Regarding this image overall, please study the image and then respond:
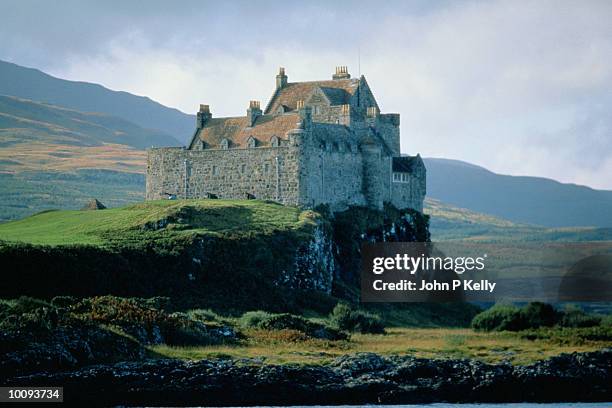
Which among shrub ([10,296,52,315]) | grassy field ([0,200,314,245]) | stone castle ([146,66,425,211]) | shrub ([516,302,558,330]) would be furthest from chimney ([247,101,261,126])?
shrub ([10,296,52,315])

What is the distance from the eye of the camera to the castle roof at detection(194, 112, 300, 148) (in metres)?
97.2

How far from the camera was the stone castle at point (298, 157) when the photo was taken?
9500 centimetres

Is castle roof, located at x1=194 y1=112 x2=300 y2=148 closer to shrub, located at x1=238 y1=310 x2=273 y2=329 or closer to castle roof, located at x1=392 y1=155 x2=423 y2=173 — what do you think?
castle roof, located at x1=392 y1=155 x2=423 y2=173

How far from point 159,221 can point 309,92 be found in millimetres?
28380

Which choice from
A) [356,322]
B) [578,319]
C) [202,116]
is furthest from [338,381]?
[202,116]

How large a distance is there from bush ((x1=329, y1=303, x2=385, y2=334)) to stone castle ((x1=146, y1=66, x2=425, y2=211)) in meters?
19.9

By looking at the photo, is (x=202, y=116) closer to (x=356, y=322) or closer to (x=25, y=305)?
(x=356, y=322)

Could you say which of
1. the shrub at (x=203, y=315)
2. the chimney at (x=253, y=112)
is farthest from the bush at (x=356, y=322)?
the chimney at (x=253, y=112)

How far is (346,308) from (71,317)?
24.2m

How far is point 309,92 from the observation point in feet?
356

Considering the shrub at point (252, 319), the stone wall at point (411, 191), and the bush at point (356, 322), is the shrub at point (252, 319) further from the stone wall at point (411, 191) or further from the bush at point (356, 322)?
the stone wall at point (411, 191)

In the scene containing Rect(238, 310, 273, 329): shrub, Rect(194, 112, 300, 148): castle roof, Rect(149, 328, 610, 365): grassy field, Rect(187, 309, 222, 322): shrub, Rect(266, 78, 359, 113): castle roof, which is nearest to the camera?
Rect(149, 328, 610, 365): grassy field

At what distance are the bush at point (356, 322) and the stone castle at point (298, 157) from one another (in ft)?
65.2

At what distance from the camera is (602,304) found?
81.3m
